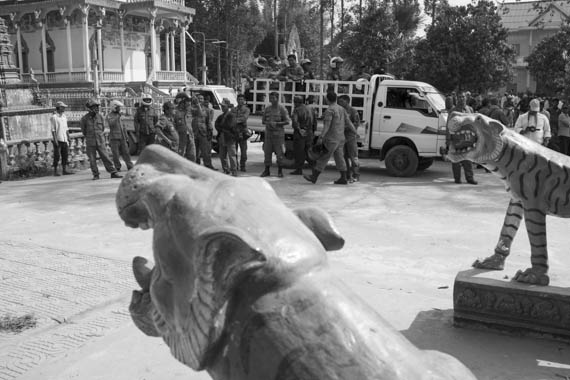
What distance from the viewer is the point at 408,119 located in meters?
11.4

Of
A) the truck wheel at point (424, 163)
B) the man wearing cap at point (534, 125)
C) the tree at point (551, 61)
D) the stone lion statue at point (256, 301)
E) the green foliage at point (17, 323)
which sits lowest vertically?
the green foliage at point (17, 323)

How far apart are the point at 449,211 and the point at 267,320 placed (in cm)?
755

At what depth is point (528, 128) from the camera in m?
9.62

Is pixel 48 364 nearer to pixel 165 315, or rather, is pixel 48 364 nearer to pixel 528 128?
pixel 165 315

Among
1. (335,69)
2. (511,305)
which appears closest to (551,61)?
(335,69)

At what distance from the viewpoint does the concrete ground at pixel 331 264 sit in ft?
11.8

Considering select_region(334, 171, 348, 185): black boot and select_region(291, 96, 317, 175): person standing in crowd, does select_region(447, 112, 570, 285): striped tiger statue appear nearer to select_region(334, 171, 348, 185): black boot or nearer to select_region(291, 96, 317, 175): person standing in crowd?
select_region(334, 171, 348, 185): black boot

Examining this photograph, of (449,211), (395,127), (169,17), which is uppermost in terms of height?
(169,17)

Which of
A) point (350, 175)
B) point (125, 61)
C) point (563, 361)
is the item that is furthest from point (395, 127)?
point (125, 61)

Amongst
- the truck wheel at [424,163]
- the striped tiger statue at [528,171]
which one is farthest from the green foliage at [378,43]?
the striped tiger statue at [528,171]

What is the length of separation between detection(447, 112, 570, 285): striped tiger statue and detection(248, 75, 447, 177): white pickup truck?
712 centimetres

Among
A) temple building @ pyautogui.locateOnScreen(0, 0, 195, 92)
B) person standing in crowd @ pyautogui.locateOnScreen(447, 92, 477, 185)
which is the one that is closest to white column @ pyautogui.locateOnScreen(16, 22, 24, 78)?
temple building @ pyautogui.locateOnScreen(0, 0, 195, 92)

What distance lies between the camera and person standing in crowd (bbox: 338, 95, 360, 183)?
10609 millimetres

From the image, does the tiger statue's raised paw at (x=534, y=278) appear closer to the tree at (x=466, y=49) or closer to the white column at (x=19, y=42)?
the tree at (x=466, y=49)
